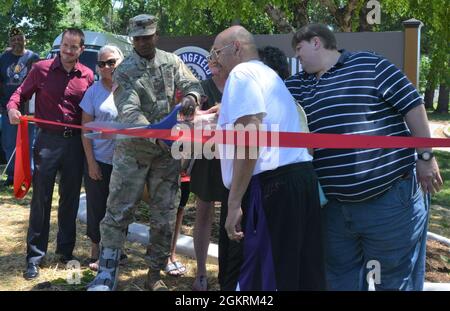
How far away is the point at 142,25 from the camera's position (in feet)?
12.9

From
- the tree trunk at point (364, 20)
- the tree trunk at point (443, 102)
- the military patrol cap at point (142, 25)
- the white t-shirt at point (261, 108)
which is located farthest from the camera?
the tree trunk at point (443, 102)

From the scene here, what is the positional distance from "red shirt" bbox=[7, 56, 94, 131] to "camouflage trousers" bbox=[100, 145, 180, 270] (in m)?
0.69

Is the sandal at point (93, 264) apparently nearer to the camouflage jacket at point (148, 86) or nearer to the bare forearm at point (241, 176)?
the camouflage jacket at point (148, 86)

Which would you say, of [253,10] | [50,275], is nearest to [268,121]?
[50,275]

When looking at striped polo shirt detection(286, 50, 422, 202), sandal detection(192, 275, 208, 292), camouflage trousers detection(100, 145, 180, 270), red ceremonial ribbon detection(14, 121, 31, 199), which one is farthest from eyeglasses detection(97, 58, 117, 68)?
striped polo shirt detection(286, 50, 422, 202)

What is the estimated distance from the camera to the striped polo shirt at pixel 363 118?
292cm

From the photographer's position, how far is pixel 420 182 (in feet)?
9.86

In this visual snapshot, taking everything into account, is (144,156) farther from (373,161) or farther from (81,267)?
(373,161)

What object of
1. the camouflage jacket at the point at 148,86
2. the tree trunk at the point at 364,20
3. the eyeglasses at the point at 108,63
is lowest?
the camouflage jacket at the point at 148,86

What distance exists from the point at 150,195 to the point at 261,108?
5.92 feet

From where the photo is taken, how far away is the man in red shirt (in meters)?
4.50

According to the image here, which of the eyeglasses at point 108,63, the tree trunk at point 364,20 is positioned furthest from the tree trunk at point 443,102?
the eyeglasses at point 108,63

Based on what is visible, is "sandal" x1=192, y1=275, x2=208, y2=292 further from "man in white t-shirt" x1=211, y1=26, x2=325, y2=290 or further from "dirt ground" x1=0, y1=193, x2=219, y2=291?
"man in white t-shirt" x1=211, y1=26, x2=325, y2=290

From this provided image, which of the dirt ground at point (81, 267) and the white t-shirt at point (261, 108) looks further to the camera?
the dirt ground at point (81, 267)
